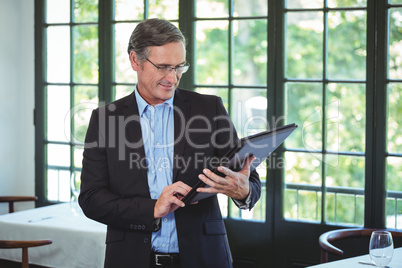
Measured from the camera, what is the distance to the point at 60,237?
10.8 ft

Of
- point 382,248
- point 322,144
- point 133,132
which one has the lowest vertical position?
point 382,248

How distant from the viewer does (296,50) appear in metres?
9.37

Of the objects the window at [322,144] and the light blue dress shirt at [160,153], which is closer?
the light blue dress shirt at [160,153]

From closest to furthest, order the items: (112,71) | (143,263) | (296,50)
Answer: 1. (143,263)
2. (112,71)
3. (296,50)

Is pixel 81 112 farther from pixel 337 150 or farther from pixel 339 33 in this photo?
A: pixel 339 33

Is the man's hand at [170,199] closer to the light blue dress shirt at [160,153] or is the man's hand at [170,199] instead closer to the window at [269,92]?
the light blue dress shirt at [160,153]

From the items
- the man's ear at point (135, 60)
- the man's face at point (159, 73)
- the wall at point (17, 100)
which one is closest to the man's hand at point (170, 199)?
the man's face at point (159, 73)

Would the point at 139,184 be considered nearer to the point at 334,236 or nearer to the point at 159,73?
the point at 159,73

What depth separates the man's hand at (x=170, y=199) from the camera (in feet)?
5.88

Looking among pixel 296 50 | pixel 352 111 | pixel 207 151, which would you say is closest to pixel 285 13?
pixel 207 151

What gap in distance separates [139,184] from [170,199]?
0.61ft

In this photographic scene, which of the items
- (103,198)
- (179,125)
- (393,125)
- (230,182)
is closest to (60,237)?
(103,198)

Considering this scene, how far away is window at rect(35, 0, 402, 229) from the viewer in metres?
3.58

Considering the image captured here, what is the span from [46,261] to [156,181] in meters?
1.64
